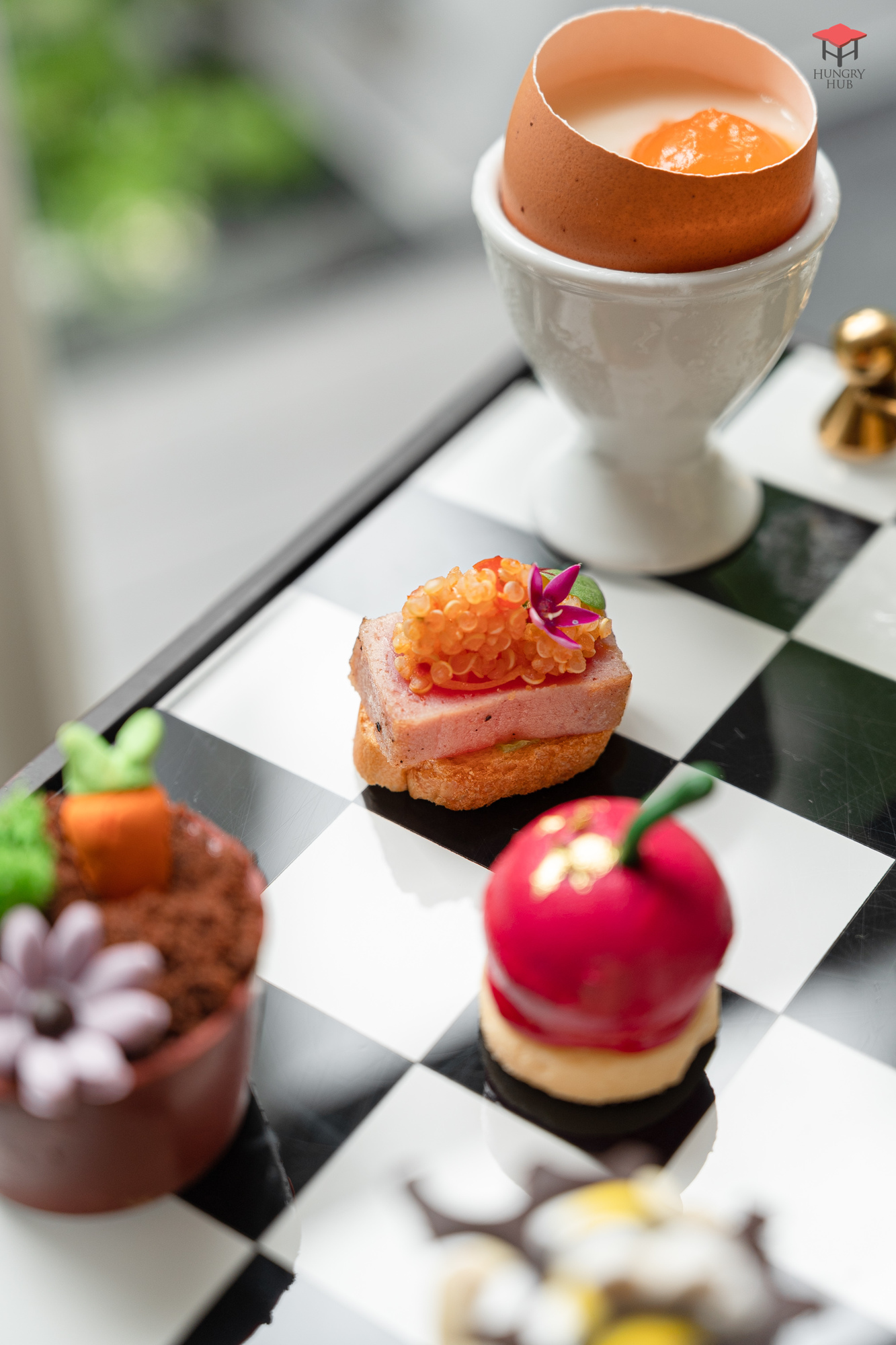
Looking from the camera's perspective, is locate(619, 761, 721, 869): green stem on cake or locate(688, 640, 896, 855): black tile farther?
locate(688, 640, 896, 855): black tile

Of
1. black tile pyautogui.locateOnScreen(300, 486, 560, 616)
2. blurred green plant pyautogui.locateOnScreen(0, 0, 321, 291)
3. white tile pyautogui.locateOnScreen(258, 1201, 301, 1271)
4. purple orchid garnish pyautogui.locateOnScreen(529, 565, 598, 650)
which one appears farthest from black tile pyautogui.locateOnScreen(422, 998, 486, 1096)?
blurred green plant pyautogui.locateOnScreen(0, 0, 321, 291)

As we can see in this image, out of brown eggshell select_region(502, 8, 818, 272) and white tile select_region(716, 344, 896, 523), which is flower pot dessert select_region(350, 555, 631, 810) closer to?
brown eggshell select_region(502, 8, 818, 272)

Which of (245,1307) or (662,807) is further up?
(662,807)

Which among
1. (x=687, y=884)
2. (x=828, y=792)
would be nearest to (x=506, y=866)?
(x=687, y=884)

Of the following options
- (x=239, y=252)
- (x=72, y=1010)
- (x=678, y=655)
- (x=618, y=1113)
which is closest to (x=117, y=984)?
(x=72, y=1010)

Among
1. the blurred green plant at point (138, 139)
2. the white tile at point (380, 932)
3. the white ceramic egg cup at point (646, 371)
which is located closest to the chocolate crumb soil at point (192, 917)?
the white tile at point (380, 932)

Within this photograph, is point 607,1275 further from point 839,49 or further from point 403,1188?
point 839,49
